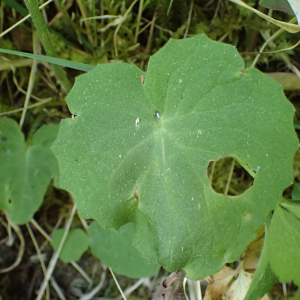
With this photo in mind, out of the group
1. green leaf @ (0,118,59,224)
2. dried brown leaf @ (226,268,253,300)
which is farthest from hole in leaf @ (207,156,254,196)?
green leaf @ (0,118,59,224)

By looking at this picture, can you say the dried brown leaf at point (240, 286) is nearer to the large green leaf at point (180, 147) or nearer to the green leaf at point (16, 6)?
the large green leaf at point (180, 147)

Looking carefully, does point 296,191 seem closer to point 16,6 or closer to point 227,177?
point 227,177

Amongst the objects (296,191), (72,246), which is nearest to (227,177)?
(296,191)

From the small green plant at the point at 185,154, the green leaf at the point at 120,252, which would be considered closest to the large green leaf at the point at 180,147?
the small green plant at the point at 185,154

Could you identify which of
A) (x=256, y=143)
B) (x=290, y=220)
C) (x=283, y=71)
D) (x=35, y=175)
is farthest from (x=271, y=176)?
(x=35, y=175)

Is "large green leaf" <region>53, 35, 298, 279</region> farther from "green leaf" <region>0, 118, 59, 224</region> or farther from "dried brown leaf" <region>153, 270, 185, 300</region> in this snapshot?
"green leaf" <region>0, 118, 59, 224</region>

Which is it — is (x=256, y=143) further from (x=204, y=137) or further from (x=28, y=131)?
(x=28, y=131)
